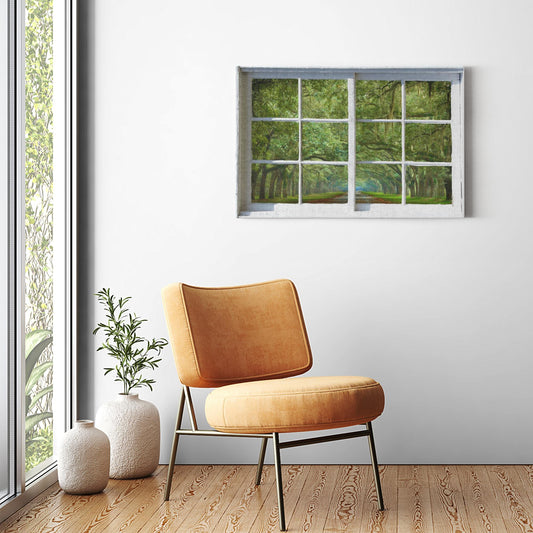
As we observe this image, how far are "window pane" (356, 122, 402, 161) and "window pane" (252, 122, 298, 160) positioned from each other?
0.32 metres

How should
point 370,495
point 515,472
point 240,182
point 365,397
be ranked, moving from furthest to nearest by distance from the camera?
point 240,182, point 515,472, point 370,495, point 365,397

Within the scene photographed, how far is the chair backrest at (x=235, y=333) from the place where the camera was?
9.09 feet

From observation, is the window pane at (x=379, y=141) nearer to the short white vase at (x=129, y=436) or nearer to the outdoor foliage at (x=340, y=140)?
the outdoor foliage at (x=340, y=140)

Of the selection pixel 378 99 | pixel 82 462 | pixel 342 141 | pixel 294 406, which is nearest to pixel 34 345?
pixel 82 462

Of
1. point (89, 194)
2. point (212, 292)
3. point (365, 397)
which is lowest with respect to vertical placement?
point (365, 397)

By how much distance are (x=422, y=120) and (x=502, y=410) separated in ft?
4.68

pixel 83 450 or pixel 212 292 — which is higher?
pixel 212 292

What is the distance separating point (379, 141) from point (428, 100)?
31 cm

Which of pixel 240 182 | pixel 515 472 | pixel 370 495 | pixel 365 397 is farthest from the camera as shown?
pixel 240 182

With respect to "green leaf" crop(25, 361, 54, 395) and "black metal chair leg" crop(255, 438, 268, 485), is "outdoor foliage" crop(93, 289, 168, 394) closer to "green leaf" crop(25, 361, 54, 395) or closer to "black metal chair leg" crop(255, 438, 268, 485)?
"green leaf" crop(25, 361, 54, 395)

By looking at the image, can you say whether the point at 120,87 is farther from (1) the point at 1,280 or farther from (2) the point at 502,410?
(2) the point at 502,410

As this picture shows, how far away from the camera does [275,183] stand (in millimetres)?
3463

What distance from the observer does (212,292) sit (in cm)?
296

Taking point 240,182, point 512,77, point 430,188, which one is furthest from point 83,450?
point 512,77
